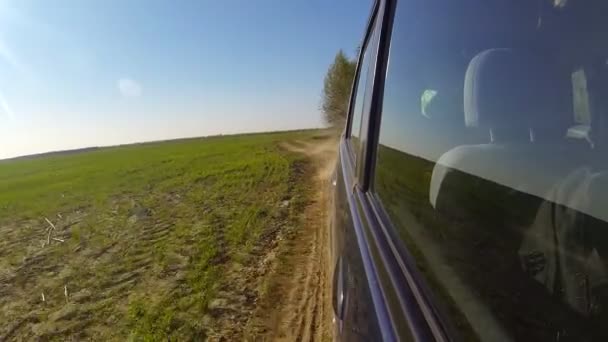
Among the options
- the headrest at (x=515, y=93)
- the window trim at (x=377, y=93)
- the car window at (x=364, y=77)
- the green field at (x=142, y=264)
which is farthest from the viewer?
the green field at (x=142, y=264)

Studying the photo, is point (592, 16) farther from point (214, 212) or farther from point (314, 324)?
point (214, 212)

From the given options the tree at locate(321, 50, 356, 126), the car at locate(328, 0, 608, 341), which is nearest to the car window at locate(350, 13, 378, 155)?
the car at locate(328, 0, 608, 341)

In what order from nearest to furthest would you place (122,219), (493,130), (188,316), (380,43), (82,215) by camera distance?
(493,130) < (380,43) < (188,316) < (122,219) < (82,215)

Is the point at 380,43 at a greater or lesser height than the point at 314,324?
greater

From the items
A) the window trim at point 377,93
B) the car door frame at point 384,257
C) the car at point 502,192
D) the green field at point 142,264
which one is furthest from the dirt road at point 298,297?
the car at point 502,192

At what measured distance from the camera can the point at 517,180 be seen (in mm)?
648

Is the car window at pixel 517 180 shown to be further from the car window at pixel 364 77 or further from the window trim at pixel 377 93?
the car window at pixel 364 77

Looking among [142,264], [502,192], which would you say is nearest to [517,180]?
[502,192]

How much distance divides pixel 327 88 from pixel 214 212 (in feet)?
106

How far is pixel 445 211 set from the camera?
2.67ft

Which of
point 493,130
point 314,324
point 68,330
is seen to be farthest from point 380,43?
point 68,330

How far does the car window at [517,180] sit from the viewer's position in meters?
0.50

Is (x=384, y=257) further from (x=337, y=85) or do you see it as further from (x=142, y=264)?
(x=337, y=85)

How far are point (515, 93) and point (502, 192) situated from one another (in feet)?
0.63
